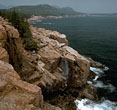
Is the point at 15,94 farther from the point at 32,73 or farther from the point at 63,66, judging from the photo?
the point at 63,66

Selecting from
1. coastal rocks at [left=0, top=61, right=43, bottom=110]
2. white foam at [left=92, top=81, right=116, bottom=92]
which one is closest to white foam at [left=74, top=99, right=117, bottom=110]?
white foam at [left=92, top=81, right=116, bottom=92]

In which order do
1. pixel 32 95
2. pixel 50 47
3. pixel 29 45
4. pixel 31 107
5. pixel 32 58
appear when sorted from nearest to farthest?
1. pixel 31 107
2. pixel 32 95
3. pixel 32 58
4. pixel 29 45
5. pixel 50 47

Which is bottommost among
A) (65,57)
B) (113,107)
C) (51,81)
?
(113,107)

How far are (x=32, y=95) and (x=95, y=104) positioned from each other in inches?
729

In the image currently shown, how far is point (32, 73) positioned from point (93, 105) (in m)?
12.7

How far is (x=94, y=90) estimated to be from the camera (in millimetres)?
31156

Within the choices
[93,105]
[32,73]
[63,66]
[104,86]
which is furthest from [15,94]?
[104,86]

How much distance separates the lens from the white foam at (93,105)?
25478 millimetres

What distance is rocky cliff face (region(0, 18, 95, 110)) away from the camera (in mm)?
11188

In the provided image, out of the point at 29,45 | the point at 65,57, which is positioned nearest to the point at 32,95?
the point at 29,45

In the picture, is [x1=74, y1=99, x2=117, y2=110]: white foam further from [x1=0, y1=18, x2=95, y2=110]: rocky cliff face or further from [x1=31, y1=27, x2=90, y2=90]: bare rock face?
[x1=31, y1=27, x2=90, y2=90]: bare rock face

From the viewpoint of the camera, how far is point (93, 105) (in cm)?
2619

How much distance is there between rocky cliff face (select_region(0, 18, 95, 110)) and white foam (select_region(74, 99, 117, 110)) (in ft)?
6.92

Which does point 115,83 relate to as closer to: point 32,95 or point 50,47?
point 50,47
